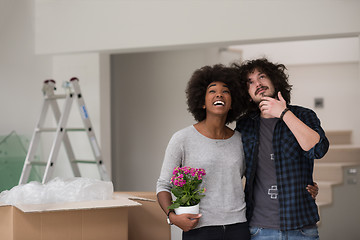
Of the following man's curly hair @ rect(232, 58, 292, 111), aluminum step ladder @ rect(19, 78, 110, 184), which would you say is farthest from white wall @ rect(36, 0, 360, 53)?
man's curly hair @ rect(232, 58, 292, 111)

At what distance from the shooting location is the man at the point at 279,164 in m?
1.65

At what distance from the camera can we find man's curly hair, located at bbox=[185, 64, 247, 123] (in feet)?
5.98

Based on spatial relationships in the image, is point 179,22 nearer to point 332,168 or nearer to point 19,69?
point 19,69

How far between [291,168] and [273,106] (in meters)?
0.24

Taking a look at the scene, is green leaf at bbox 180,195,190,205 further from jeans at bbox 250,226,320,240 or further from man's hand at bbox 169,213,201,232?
jeans at bbox 250,226,320,240

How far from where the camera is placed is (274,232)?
1674 mm

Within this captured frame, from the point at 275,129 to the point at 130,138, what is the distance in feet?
11.5

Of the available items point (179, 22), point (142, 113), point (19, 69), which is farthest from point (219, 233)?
point (142, 113)

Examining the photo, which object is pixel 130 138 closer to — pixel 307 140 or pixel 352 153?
pixel 352 153

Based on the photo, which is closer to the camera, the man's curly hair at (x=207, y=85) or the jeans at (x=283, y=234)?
the jeans at (x=283, y=234)

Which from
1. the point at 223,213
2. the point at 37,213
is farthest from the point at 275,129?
the point at 37,213

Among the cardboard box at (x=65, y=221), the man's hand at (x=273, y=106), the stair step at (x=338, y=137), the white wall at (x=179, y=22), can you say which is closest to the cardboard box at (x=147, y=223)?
the cardboard box at (x=65, y=221)

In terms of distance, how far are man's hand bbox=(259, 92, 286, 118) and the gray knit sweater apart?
8.0 inches

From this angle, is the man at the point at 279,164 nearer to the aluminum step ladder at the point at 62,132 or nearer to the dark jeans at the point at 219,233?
the dark jeans at the point at 219,233
